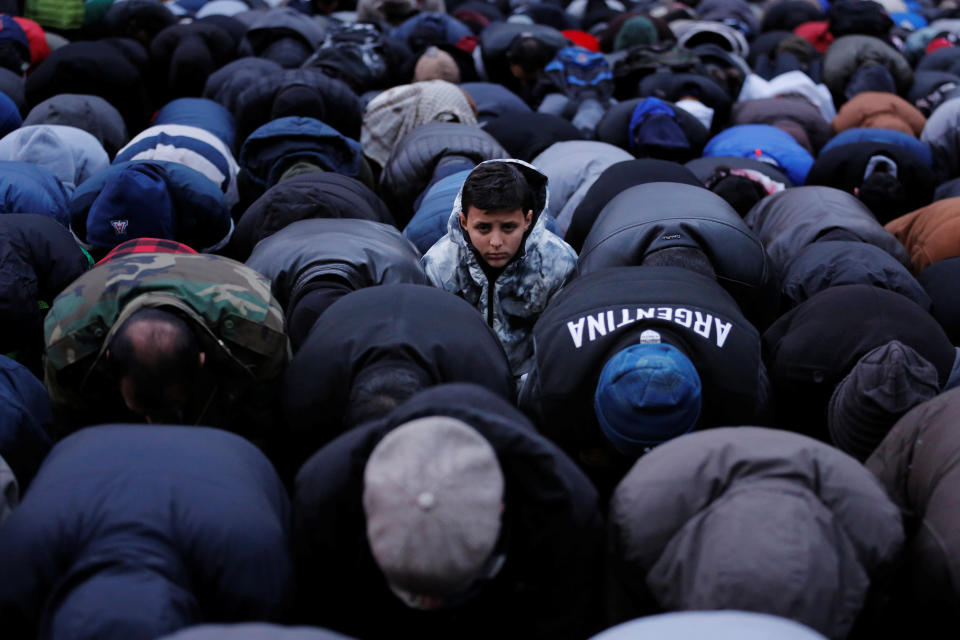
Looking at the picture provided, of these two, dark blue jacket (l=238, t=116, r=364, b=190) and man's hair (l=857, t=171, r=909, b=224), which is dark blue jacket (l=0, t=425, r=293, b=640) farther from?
man's hair (l=857, t=171, r=909, b=224)

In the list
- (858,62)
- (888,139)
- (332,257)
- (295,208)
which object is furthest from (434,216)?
(858,62)

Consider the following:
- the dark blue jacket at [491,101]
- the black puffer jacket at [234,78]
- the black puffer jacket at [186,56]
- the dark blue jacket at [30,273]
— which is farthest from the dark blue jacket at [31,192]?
the dark blue jacket at [491,101]

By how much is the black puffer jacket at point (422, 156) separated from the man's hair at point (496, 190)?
113cm

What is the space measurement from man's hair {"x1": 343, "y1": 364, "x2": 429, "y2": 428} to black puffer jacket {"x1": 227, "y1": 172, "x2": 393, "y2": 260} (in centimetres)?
130

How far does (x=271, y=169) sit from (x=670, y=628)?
306 centimetres

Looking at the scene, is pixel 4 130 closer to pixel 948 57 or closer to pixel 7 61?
pixel 7 61

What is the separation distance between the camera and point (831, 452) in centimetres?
214

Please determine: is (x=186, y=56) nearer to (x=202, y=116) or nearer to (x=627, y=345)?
(x=202, y=116)

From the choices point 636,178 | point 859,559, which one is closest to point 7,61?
point 636,178

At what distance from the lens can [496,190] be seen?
3.20 meters

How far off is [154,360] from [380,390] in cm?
47

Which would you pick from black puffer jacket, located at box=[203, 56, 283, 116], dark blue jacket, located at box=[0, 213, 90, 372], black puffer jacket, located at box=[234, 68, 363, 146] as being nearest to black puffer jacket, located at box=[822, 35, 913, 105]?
black puffer jacket, located at box=[234, 68, 363, 146]

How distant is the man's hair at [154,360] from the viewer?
7.70 feet

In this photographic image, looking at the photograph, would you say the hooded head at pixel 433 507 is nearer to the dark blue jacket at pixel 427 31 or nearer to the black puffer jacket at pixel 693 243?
the black puffer jacket at pixel 693 243
